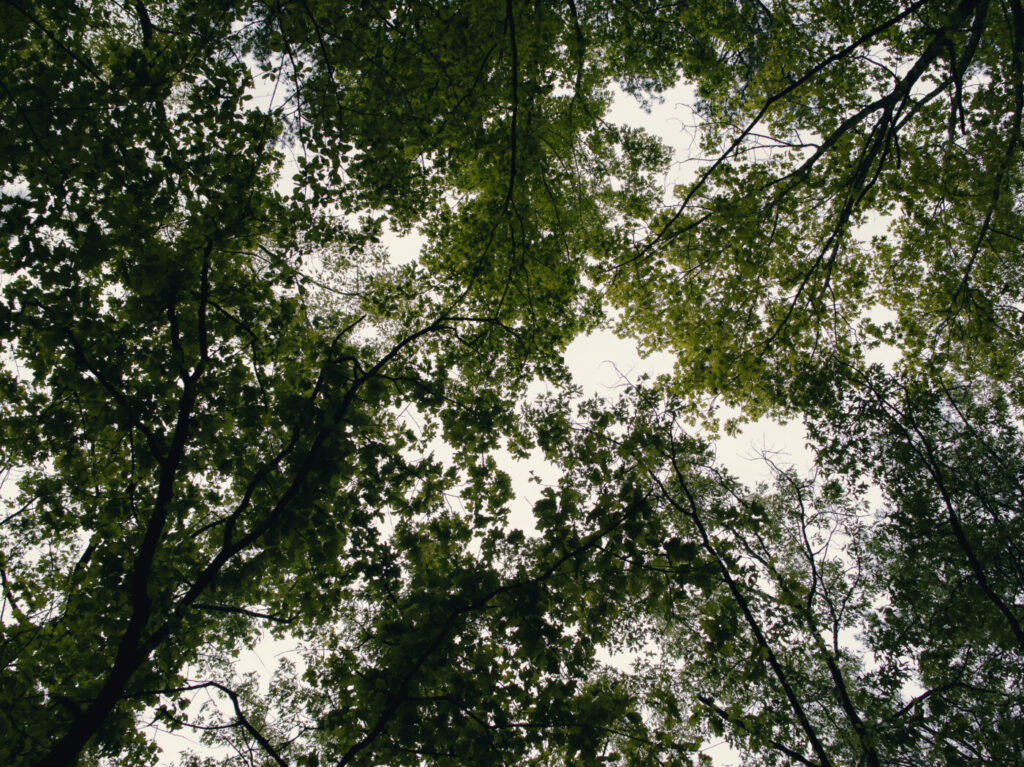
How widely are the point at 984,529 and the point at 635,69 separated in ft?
37.1

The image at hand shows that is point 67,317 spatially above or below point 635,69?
below

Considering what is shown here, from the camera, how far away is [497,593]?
3.34m

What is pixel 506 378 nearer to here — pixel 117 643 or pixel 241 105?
pixel 241 105

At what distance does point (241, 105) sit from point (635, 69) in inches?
316

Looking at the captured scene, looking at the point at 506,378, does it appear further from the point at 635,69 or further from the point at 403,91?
the point at 635,69

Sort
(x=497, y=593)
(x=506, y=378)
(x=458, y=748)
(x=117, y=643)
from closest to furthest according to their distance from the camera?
(x=458, y=748) → (x=497, y=593) → (x=117, y=643) → (x=506, y=378)

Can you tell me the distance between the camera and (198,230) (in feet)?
16.4

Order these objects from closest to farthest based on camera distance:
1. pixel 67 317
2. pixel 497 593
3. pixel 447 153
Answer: pixel 497 593, pixel 67 317, pixel 447 153

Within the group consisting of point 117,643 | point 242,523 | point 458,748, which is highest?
point 242,523

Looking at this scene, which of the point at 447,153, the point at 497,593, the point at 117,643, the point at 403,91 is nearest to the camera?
the point at 497,593

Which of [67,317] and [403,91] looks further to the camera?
[403,91]

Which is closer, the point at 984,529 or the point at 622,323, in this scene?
the point at 984,529

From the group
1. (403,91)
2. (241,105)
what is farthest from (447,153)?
(241,105)

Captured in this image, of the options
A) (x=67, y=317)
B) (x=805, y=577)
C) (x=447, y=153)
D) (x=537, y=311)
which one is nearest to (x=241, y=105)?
(x=67, y=317)
